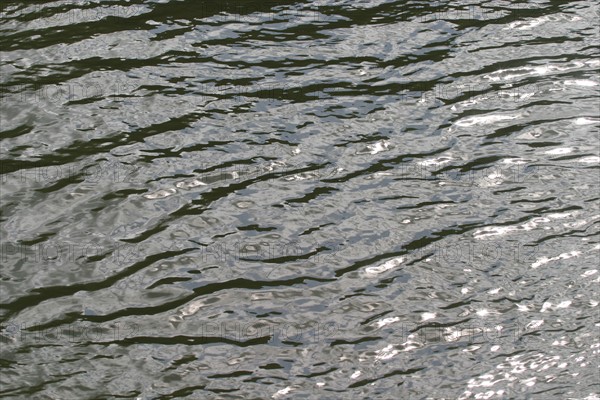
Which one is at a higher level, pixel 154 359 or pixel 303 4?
pixel 303 4

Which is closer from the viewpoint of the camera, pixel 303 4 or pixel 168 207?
pixel 168 207

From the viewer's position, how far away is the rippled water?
6.76 metres

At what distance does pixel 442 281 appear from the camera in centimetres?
754

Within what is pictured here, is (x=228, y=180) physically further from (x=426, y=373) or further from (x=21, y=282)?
(x=426, y=373)

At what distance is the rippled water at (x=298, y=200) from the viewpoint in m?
6.76

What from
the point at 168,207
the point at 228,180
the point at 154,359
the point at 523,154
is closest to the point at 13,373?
the point at 154,359

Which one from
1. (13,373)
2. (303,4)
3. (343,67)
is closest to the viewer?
(13,373)

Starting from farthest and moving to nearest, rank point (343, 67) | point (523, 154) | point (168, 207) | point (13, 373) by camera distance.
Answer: point (343, 67)
point (523, 154)
point (168, 207)
point (13, 373)

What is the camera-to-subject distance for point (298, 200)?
8453 mm

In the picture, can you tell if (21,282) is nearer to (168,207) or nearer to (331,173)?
(168,207)

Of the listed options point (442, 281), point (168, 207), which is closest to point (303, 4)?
point (168, 207)

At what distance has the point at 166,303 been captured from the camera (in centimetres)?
729

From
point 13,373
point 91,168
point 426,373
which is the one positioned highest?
point 91,168

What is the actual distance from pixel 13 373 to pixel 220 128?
3623 millimetres
